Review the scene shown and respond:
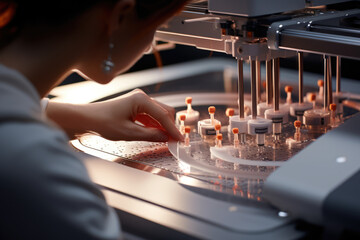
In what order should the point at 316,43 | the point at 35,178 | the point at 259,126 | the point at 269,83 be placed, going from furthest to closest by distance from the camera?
the point at 269,83 → the point at 259,126 → the point at 316,43 → the point at 35,178

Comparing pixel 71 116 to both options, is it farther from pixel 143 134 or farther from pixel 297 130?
pixel 297 130

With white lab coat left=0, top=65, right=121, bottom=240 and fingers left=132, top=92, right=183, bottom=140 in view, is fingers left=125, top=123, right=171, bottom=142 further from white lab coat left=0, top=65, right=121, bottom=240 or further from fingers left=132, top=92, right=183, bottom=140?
white lab coat left=0, top=65, right=121, bottom=240

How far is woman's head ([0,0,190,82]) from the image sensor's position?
76cm

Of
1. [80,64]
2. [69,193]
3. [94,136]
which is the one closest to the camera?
[69,193]

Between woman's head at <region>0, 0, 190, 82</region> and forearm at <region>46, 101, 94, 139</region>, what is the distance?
36cm

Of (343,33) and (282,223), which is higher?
(343,33)

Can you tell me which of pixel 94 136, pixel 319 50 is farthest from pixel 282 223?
pixel 94 136

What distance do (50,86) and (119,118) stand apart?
38 cm

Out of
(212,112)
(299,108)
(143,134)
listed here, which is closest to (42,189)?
(143,134)

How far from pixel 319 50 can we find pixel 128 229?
46 cm

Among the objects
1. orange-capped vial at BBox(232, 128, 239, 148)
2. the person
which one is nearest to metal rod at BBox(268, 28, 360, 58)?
orange-capped vial at BBox(232, 128, 239, 148)

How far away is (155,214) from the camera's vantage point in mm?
930

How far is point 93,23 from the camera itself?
0.79 metres

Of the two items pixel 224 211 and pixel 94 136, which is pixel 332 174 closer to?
pixel 224 211
